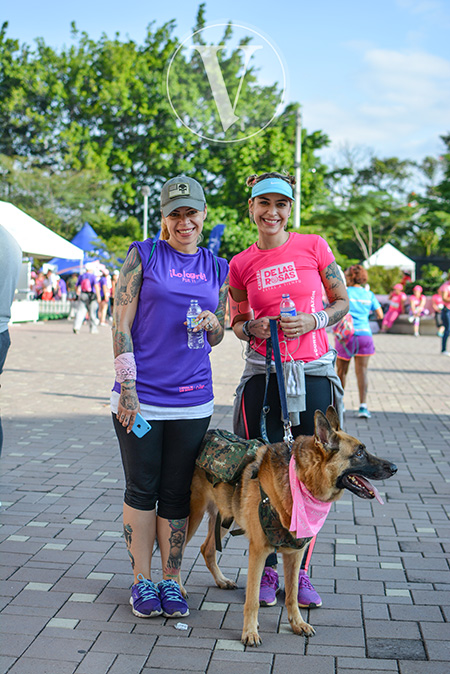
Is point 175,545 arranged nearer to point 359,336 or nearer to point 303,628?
point 303,628

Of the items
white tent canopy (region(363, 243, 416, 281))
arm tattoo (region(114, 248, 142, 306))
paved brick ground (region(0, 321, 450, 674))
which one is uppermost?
white tent canopy (region(363, 243, 416, 281))

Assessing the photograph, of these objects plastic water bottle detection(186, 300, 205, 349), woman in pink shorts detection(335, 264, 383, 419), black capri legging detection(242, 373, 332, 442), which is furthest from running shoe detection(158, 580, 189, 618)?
woman in pink shorts detection(335, 264, 383, 419)

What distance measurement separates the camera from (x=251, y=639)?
3.13 m

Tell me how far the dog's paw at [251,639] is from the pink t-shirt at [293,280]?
1287mm

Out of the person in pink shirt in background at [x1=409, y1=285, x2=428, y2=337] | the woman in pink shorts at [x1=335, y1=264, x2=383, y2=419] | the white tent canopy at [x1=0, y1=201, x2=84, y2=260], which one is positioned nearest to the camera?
the woman in pink shorts at [x1=335, y1=264, x2=383, y2=419]

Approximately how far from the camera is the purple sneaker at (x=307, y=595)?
351 centimetres

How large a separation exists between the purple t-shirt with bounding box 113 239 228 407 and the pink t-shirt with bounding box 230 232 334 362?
31cm

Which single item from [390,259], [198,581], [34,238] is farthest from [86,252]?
[198,581]

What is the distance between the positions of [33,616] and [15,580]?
0.47 m

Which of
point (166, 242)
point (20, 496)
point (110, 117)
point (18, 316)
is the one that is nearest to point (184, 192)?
point (166, 242)

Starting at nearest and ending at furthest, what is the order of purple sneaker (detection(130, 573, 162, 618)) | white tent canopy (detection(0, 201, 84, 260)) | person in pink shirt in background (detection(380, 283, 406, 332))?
purple sneaker (detection(130, 573, 162, 618)) → white tent canopy (detection(0, 201, 84, 260)) → person in pink shirt in background (detection(380, 283, 406, 332))

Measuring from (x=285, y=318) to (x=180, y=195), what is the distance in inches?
29.9

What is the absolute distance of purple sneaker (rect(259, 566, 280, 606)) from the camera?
11.8 feet

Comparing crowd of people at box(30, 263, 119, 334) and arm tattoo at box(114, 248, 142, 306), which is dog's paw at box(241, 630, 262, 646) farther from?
crowd of people at box(30, 263, 119, 334)
